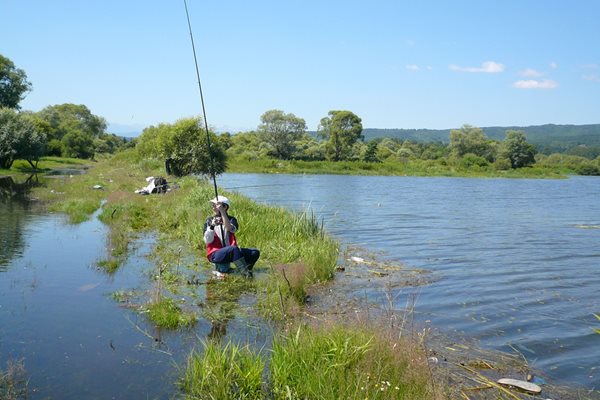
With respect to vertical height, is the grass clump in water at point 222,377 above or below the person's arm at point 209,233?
below

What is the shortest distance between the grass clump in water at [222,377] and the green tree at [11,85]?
6737 cm

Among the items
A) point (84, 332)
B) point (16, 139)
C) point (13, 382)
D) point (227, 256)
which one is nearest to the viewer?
point (13, 382)

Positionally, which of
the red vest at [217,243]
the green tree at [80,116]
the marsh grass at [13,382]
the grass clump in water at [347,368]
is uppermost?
the green tree at [80,116]

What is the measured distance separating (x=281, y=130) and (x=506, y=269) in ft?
274

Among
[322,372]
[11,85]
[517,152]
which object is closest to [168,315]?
[322,372]

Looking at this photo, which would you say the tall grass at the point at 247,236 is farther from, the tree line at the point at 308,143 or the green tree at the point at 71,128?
the green tree at the point at 71,128

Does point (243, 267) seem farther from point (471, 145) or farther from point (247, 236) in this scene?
point (471, 145)

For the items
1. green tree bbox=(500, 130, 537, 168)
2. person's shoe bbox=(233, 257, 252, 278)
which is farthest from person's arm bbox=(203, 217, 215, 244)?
green tree bbox=(500, 130, 537, 168)

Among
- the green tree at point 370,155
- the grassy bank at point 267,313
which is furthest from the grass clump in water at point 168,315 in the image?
the green tree at point 370,155

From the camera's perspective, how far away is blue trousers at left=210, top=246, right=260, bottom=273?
958cm

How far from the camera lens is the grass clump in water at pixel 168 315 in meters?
7.16

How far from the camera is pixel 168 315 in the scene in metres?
7.23

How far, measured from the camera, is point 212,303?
8352 mm

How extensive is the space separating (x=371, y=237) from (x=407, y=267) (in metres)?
5.67
